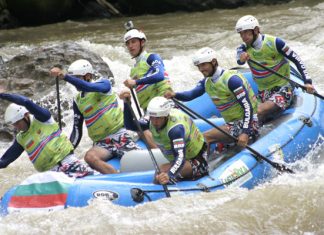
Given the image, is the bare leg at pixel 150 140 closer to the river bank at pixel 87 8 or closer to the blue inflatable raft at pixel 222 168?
the blue inflatable raft at pixel 222 168

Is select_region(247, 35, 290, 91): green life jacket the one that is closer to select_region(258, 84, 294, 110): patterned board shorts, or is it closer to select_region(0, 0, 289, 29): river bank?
select_region(258, 84, 294, 110): patterned board shorts

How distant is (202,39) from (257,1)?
5.22 m

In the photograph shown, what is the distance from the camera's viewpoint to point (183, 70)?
13.4m

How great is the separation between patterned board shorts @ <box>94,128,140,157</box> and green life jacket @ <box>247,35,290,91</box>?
193 centimetres

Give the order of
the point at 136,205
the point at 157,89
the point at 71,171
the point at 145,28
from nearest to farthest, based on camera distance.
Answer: the point at 136,205
the point at 71,171
the point at 157,89
the point at 145,28

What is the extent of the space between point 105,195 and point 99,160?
0.95 meters

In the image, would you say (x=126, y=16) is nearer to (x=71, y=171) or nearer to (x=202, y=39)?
(x=202, y=39)

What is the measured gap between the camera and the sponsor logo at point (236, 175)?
6.96 m

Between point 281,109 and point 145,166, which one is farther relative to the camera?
point 281,109

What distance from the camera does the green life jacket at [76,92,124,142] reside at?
7.60 m

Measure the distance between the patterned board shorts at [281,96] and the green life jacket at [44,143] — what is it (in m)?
2.80

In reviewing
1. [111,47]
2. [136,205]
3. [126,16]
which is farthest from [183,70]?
[126,16]

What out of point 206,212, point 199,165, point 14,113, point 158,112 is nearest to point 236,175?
point 199,165

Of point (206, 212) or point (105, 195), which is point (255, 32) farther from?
point (105, 195)
